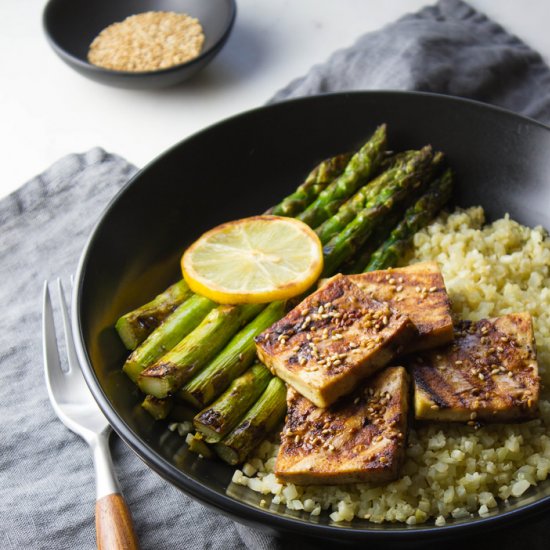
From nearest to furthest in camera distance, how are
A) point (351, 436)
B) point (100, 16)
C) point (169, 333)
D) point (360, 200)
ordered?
Result: point (351, 436) < point (169, 333) < point (360, 200) < point (100, 16)

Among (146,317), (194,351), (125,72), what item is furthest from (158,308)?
(125,72)

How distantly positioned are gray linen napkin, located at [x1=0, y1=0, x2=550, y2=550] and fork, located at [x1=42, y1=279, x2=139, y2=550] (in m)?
0.12

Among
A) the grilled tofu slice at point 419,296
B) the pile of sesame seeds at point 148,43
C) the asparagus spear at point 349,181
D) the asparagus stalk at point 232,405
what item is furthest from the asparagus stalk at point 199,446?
the pile of sesame seeds at point 148,43

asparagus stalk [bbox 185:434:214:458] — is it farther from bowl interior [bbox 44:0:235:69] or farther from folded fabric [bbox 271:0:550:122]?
bowl interior [bbox 44:0:235:69]

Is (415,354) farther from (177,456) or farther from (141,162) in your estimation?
(141,162)

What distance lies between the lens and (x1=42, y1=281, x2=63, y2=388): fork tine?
382 centimetres

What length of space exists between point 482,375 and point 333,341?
64 cm

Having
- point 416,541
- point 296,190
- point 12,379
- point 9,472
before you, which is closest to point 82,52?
point 296,190

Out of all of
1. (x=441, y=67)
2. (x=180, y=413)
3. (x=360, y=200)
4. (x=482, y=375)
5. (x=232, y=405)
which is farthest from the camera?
(x=441, y=67)

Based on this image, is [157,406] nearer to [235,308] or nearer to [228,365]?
[228,365]

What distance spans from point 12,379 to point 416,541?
2312 millimetres

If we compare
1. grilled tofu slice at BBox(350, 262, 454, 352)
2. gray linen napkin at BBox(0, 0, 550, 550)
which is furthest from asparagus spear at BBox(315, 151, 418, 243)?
gray linen napkin at BBox(0, 0, 550, 550)

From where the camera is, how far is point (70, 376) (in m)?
3.84

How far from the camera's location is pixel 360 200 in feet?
14.3
